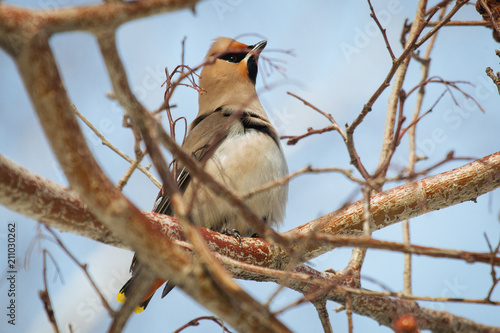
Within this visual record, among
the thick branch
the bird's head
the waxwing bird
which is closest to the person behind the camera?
the thick branch

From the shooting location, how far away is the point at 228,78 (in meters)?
5.70

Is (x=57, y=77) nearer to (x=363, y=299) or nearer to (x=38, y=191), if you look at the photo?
(x=38, y=191)

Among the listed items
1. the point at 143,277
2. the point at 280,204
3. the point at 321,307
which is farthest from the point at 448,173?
the point at 143,277

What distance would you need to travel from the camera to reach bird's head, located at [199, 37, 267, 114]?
5375 millimetres

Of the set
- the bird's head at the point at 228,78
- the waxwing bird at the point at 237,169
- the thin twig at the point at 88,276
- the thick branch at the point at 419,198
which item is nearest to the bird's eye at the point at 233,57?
the bird's head at the point at 228,78

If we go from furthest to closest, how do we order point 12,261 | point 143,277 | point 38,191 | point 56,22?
1. point 12,261
2. point 38,191
3. point 143,277
4. point 56,22

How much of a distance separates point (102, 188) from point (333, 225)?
6.49ft

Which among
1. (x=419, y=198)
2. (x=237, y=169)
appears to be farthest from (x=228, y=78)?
(x=419, y=198)

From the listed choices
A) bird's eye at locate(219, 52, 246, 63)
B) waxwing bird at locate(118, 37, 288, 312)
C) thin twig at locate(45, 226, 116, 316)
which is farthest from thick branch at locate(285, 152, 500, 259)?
A: bird's eye at locate(219, 52, 246, 63)

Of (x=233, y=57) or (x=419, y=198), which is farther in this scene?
(x=233, y=57)

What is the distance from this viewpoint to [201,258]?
1604 millimetres

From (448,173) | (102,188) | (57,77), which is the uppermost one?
(448,173)

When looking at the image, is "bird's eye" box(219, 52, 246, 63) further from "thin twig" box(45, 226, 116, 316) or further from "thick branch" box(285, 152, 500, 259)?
"thin twig" box(45, 226, 116, 316)

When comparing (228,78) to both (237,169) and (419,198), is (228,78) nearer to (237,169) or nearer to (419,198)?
(237,169)
